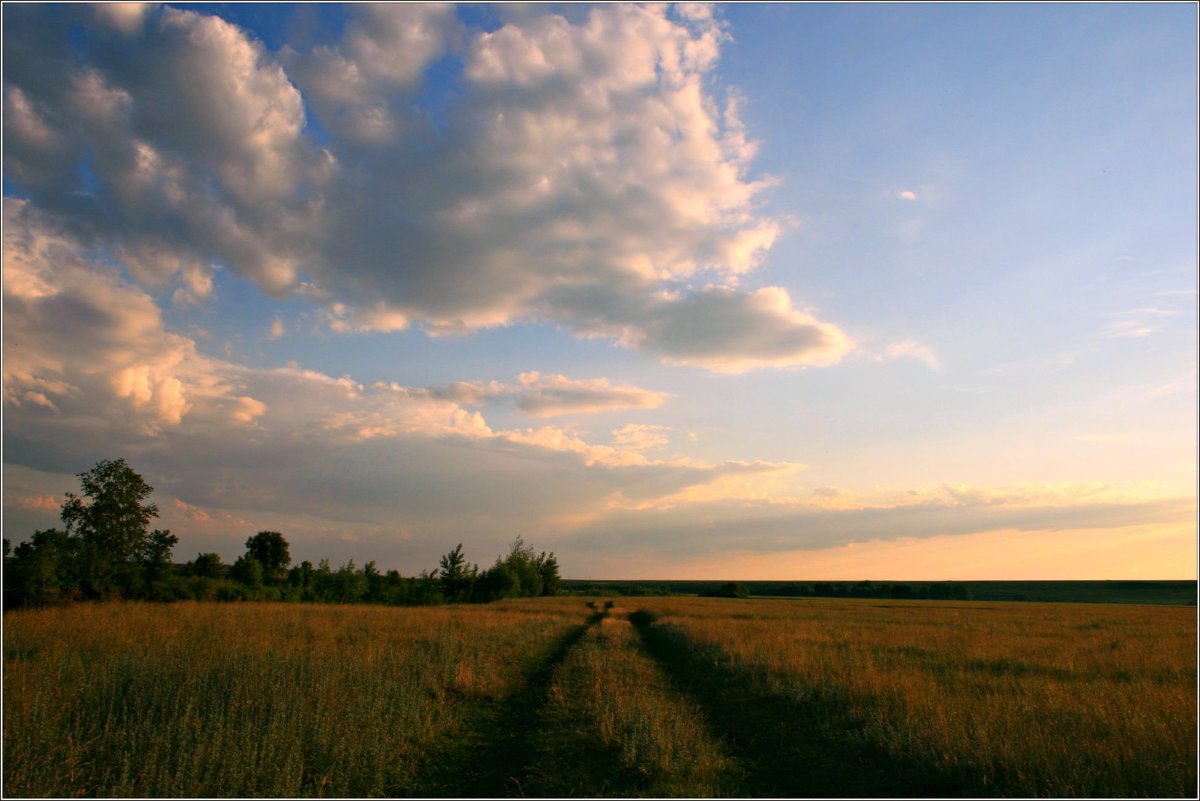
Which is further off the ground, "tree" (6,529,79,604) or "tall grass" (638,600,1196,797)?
"tree" (6,529,79,604)

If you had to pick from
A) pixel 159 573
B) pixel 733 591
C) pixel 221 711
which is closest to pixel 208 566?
pixel 159 573

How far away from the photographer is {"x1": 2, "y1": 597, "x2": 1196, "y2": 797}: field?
719 cm

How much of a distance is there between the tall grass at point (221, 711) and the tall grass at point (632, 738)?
187 centimetres

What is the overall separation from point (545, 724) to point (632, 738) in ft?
7.75

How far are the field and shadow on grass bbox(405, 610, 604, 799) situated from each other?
0.04 m

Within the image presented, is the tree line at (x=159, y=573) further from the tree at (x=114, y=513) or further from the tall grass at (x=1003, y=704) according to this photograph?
the tall grass at (x=1003, y=704)

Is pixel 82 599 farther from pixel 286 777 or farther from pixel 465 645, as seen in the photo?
pixel 286 777

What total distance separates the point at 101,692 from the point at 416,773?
5.09 m

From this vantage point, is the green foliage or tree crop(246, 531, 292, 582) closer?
tree crop(246, 531, 292, 582)

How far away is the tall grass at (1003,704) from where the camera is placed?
303 inches

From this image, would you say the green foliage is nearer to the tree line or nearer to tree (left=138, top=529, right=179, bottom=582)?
the tree line

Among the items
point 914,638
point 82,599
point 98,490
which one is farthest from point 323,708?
point 98,490

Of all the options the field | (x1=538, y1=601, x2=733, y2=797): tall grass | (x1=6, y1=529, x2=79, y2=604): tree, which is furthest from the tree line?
(x1=538, y1=601, x2=733, y2=797): tall grass

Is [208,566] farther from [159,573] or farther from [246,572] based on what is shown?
[159,573]
